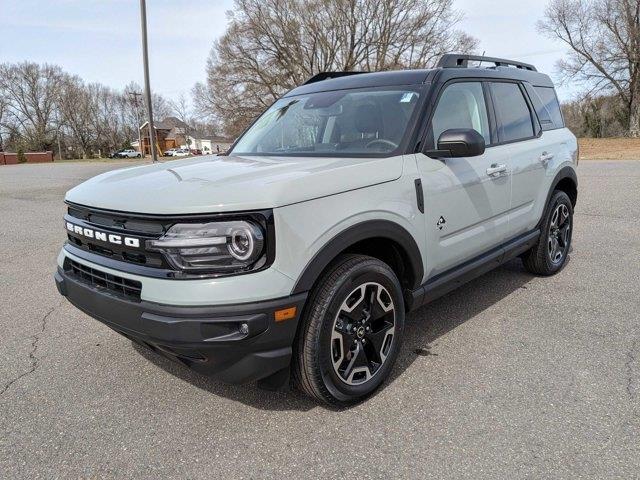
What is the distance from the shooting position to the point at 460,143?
2.86 m

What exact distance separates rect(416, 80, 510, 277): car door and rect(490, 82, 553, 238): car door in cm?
14

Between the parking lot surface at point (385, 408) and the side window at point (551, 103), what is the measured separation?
5.95ft

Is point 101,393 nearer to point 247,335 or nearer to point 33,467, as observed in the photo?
point 33,467

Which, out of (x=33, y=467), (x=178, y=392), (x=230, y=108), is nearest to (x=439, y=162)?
(x=178, y=392)

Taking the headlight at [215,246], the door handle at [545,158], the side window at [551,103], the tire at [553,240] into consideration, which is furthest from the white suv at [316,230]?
the side window at [551,103]

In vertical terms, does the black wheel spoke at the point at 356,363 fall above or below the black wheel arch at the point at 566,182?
below

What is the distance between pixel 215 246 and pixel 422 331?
2.04 meters

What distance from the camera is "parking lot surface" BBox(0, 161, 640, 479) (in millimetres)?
2244

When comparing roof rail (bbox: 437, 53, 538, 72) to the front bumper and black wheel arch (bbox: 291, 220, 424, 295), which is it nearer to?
black wheel arch (bbox: 291, 220, 424, 295)

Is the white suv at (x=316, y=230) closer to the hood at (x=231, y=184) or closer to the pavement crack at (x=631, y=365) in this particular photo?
the hood at (x=231, y=184)

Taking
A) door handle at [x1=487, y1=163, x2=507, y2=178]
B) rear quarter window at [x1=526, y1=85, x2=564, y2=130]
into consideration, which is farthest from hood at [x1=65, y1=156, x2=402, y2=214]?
rear quarter window at [x1=526, y1=85, x2=564, y2=130]

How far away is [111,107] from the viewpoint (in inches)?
3821

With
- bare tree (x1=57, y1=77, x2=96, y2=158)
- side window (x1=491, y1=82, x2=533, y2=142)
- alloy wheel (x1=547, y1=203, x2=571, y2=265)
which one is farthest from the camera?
bare tree (x1=57, y1=77, x2=96, y2=158)

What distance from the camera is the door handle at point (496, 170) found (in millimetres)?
3518
